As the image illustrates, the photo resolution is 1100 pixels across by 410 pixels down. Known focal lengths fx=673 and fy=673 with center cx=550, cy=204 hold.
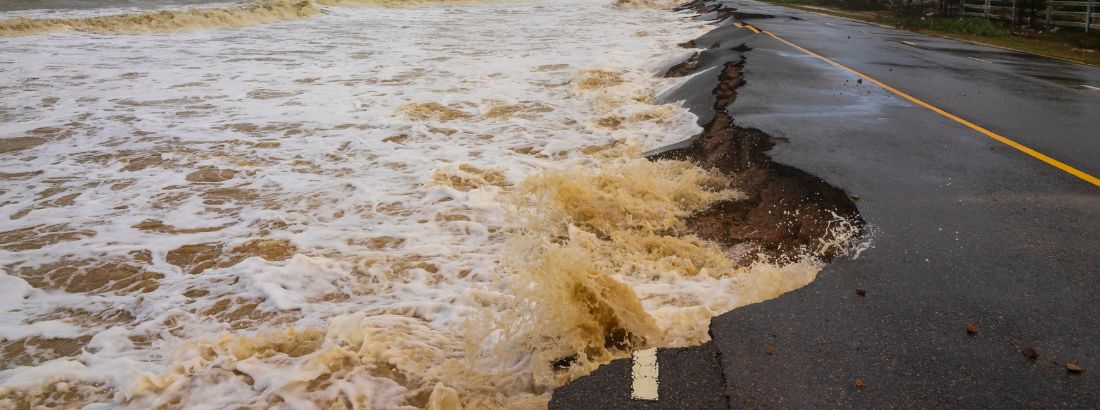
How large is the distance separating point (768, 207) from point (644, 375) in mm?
3304

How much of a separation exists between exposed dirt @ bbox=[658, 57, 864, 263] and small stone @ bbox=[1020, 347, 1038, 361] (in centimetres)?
140

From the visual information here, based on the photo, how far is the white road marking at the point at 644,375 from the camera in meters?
3.06

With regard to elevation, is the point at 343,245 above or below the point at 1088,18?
below

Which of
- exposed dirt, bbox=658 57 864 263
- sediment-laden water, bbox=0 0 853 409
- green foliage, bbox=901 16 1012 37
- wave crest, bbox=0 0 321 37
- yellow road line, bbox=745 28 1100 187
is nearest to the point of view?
sediment-laden water, bbox=0 0 853 409

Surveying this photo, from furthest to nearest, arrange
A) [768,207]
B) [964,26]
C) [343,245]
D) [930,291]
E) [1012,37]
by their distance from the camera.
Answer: [964,26] → [1012,37] → [768,207] → [343,245] → [930,291]

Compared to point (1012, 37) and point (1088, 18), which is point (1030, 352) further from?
point (1012, 37)

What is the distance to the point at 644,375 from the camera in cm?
321

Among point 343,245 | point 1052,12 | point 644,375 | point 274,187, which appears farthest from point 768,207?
point 1052,12

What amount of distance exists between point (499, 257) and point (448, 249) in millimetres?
485

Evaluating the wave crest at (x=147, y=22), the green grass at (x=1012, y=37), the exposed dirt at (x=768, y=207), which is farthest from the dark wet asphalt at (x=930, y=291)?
the wave crest at (x=147, y=22)

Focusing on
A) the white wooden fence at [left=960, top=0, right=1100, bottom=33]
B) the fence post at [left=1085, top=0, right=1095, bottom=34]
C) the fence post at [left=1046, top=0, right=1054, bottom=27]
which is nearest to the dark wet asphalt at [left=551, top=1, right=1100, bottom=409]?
the fence post at [left=1085, top=0, right=1095, bottom=34]

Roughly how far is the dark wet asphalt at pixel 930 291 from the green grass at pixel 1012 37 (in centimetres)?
1218

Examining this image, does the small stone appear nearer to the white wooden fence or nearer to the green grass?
the green grass

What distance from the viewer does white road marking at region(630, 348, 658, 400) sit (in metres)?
3.06
